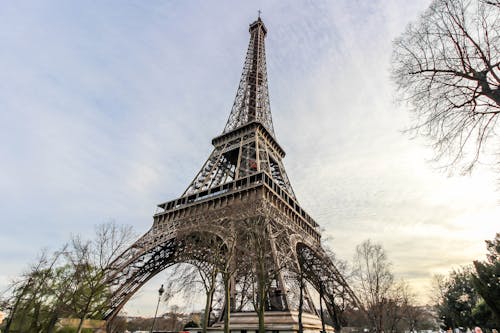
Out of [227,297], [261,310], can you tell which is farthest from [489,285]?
[227,297]

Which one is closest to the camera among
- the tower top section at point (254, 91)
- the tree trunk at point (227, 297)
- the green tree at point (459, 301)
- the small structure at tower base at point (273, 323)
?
the tree trunk at point (227, 297)

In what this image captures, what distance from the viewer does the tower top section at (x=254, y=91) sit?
143ft

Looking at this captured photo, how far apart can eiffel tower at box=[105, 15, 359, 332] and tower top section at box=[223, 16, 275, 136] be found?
0.24 m

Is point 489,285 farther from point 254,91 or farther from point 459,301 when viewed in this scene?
point 254,91

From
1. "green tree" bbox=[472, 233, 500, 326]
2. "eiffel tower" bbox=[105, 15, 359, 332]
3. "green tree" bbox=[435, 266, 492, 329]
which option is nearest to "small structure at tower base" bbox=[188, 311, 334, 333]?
"eiffel tower" bbox=[105, 15, 359, 332]

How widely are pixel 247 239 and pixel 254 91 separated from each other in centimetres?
3599

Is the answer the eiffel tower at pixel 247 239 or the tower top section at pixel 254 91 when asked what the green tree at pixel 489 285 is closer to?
the eiffel tower at pixel 247 239

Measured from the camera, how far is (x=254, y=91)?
1896 inches

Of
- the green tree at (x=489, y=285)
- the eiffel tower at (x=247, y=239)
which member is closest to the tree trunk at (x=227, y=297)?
the eiffel tower at (x=247, y=239)

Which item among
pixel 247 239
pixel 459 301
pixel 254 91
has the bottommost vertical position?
pixel 459 301

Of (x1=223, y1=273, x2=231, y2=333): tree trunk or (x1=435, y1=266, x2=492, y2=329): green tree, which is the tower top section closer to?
(x1=223, y1=273, x2=231, y2=333): tree trunk

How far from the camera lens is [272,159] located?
40.2 meters

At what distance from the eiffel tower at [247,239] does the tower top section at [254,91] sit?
0.80 feet

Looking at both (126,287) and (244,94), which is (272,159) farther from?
(126,287)
